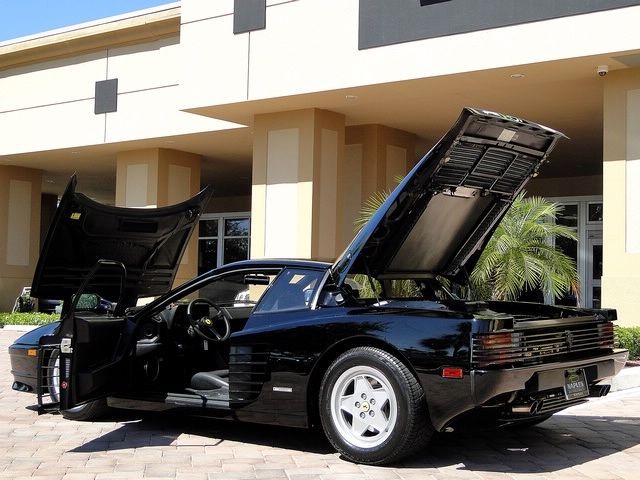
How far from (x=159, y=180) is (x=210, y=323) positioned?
1592cm

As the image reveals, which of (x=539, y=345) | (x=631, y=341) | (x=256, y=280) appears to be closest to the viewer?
(x=539, y=345)

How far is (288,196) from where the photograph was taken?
17609 millimetres

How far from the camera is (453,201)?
6762 millimetres

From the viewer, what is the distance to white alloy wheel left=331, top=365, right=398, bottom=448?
569 cm

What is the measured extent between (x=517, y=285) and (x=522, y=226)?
90 centimetres

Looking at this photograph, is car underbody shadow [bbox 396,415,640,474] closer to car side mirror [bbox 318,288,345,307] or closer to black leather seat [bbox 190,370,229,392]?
car side mirror [bbox 318,288,345,307]

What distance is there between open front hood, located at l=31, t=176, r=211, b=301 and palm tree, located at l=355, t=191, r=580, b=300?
558 centimetres

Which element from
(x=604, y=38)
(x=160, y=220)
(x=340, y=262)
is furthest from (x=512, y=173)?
(x=604, y=38)

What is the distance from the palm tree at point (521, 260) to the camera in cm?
1248

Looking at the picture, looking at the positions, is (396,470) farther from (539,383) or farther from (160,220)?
(160,220)

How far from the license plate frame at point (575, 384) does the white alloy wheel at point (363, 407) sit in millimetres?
1186

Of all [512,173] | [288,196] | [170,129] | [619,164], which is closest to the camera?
[512,173]

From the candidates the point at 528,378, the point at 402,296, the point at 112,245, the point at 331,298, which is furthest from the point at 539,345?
the point at 112,245

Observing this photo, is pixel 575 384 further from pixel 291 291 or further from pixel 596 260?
pixel 596 260
